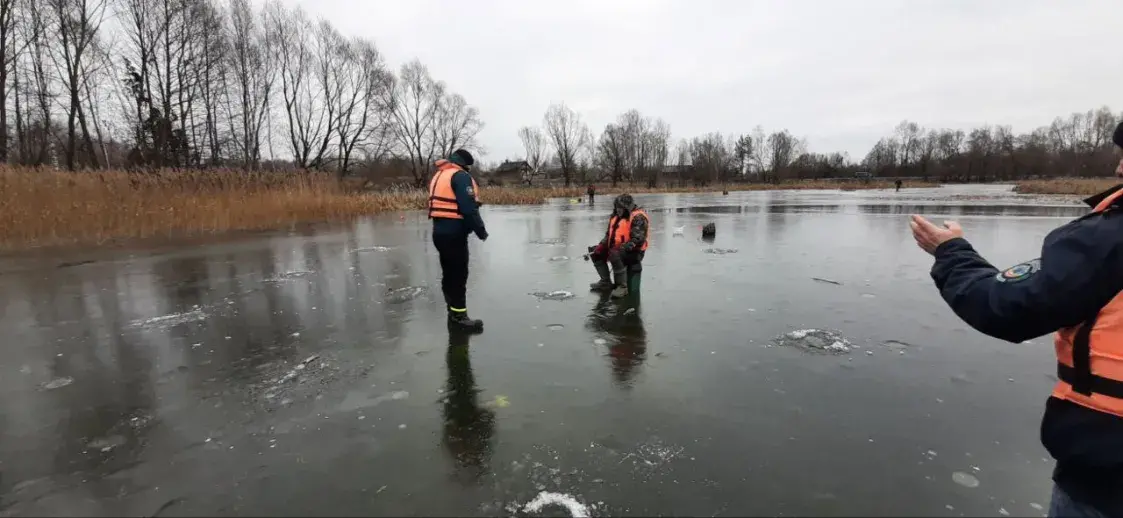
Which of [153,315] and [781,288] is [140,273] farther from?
[781,288]

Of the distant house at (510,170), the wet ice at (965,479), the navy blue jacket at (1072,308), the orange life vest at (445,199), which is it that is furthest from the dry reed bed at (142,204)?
the distant house at (510,170)

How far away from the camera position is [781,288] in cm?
706

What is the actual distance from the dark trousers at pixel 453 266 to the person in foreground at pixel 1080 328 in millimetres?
4448

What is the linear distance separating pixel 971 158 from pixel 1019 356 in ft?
369

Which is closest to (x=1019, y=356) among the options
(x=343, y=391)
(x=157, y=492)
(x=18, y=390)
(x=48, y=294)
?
(x=343, y=391)

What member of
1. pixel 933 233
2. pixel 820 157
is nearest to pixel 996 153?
pixel 820 157

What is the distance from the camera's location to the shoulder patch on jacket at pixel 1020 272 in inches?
60.1

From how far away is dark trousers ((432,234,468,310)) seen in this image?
17.5ft

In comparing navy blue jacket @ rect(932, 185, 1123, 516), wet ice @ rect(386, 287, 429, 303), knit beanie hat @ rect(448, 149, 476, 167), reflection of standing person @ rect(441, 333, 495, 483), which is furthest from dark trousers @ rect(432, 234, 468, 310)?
navy blue jacket @ rect(932, 185, 1123, 516)

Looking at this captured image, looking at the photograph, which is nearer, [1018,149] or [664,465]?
[664,465]

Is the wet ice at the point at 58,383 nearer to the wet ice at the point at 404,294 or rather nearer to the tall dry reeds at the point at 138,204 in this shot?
the wet ice at the point at 404,294

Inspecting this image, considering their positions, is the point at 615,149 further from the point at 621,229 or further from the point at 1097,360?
the point at 1097,360

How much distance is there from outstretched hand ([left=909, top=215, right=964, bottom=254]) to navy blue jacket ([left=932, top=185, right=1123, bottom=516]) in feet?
0.83

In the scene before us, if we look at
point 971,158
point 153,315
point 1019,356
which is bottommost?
point 1019,356
